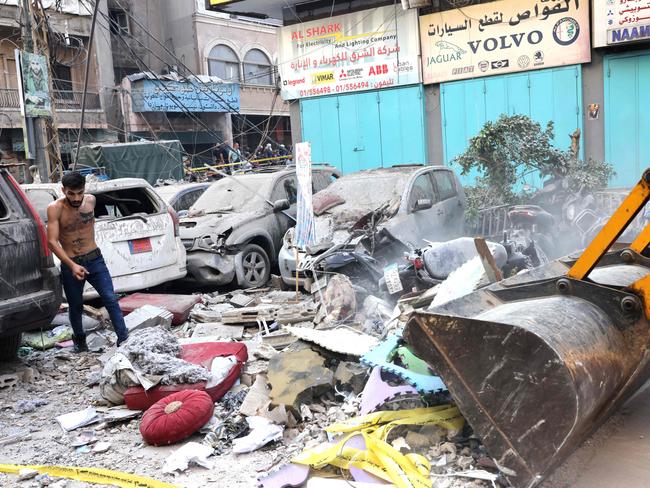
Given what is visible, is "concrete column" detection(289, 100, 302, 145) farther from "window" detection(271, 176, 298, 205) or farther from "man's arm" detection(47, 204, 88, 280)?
"man's arm" detection(47, 204, 88, 280)

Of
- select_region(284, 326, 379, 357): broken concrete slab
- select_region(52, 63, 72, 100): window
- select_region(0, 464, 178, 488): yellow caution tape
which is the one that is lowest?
select_region(0, 464, 178, 488): yellow caution tape

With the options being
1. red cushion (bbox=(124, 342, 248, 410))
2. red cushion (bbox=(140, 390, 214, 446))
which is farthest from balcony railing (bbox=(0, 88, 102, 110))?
red cushion (bbox=(140, 390, 214, 446))

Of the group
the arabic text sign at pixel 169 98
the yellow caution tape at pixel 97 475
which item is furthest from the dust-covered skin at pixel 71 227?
the arabic text sign at pixel 169 98

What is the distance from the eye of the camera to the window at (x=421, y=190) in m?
8.49

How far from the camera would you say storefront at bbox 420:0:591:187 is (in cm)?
1222

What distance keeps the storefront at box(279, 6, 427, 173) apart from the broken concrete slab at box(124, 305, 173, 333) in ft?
29.2

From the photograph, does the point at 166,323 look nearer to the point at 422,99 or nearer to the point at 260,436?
the point at 260,436

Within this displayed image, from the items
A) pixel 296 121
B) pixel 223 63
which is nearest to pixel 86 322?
pixel 296 121

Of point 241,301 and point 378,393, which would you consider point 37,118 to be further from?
point 378,393

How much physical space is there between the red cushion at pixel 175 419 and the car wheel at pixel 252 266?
4.54m

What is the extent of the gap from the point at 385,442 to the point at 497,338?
3.21 ft

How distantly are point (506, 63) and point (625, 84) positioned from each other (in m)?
2.33

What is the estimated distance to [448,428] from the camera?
355cm

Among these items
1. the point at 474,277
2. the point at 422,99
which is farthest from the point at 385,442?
the point at 422,99
